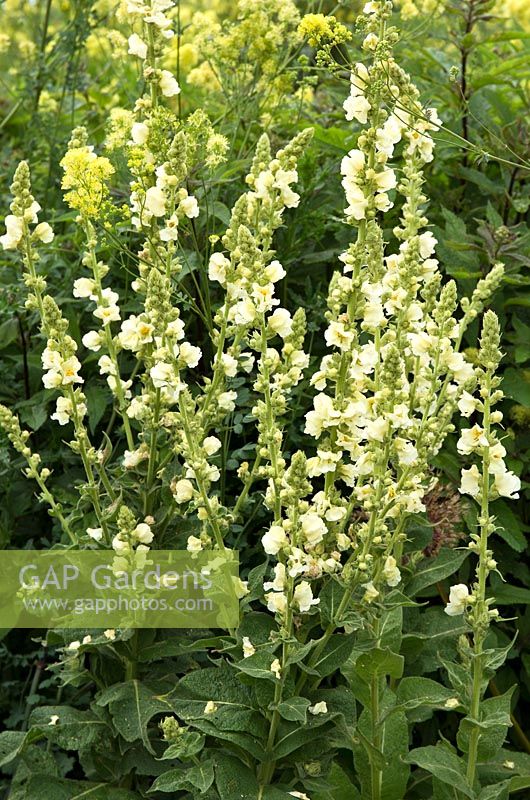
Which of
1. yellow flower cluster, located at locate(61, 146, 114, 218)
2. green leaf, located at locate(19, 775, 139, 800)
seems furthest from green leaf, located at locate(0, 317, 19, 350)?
green leaf, located at locate(19, 775, 139, 800)

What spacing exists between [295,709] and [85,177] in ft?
4.30

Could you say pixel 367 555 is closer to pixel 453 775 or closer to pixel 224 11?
pixel 453 775

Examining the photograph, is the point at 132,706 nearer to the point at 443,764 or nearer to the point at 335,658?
the point at 335,658

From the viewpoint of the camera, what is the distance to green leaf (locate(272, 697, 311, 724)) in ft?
6.84

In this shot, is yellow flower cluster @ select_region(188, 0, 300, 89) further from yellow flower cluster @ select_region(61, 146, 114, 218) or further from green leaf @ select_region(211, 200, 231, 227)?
yellow flower cluster @ select_region(61, 146, 114, 218)

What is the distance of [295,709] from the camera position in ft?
6.93

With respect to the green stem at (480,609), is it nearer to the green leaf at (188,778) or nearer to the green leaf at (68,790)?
the green leaf at (188,778)

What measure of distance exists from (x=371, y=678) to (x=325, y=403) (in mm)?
607

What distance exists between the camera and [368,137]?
7.07 ft

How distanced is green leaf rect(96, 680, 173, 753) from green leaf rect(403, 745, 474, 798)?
22.5 inches

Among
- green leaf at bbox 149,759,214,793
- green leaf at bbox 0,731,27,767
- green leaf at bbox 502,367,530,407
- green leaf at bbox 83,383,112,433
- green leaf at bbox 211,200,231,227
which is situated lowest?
green leaf at bbox 0,731,27,767

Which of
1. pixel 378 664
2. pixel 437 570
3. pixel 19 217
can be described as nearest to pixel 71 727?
pixel 378 664

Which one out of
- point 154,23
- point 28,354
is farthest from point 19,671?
point 154,23

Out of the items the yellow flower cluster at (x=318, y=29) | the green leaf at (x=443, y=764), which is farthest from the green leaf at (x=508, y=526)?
the yellow flower cluster at (x=318, y=29)
